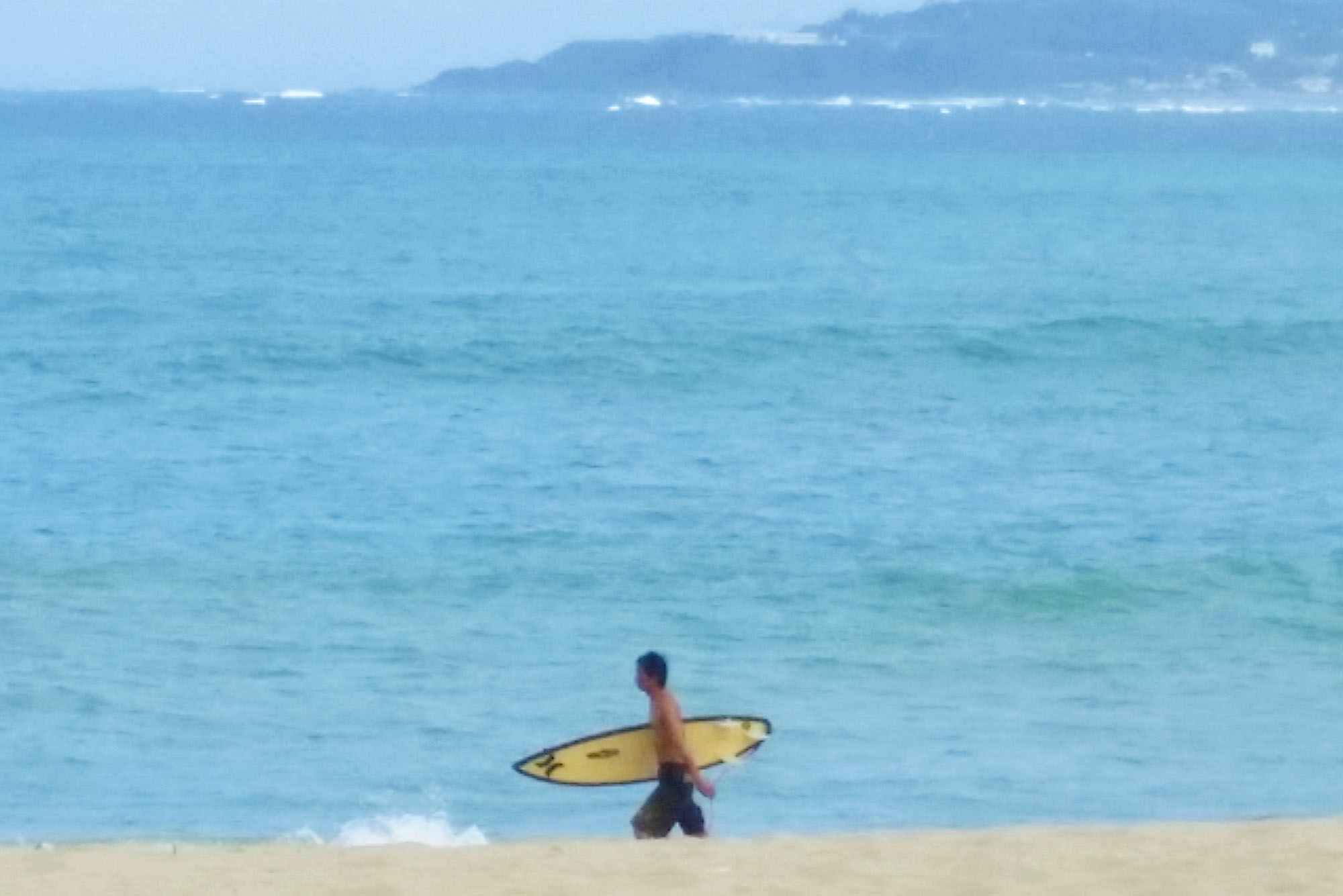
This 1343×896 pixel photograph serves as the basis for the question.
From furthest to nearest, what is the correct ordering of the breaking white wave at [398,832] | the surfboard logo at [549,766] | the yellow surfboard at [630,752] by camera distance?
the breaking white wave at [398,832] < the surfboard logo at [549,766] < the yellow surfboard at [630,752]

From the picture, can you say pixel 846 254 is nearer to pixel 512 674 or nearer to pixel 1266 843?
pixel 512 674

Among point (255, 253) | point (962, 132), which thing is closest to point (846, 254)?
point (255, 253)

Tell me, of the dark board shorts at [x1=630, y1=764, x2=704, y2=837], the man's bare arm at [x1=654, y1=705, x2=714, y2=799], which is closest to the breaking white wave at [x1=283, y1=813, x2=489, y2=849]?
the dark board shorts at [x1=630, y1=764, x2=704, y2=837]

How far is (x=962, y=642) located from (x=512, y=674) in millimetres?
3231

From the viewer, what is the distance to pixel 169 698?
525 inches

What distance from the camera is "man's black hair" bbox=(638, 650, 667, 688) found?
9281mm

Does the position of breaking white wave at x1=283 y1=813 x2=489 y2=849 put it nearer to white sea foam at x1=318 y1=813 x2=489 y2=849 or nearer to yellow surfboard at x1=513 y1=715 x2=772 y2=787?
white sea foam at x1=318 y1=813 x2=489 y2=849

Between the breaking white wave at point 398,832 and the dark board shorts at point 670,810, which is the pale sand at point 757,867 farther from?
the breaking white wave at point 398,832

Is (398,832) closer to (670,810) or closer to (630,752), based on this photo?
(630,752)

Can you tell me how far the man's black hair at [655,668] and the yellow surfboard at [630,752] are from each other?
386 mm

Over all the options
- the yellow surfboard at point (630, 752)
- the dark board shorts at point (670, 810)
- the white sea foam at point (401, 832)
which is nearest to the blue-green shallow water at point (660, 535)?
the white sea foam at point (401, 832)

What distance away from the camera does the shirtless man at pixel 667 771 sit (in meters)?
9.29

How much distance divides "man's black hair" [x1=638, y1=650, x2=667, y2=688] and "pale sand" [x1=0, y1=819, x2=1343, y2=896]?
0.89 m

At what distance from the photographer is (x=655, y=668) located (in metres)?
9.30
